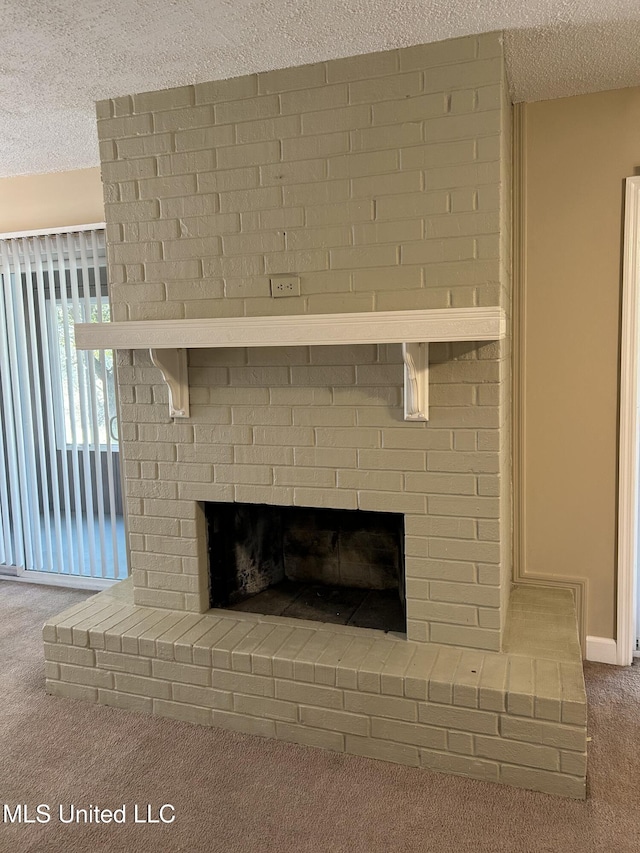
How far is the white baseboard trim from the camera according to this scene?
2.83 meters

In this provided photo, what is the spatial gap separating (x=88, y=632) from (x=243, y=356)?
1.26 meters

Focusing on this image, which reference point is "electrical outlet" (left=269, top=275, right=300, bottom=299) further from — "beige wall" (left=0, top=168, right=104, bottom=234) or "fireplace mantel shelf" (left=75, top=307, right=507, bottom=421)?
"beige wall" (left=0, top=168, right=104, bottom=234)

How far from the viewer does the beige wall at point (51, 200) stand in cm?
357

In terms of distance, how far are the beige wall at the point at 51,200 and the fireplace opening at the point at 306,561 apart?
74.7 inches

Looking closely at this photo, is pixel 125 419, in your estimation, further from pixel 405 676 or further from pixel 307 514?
pixel 405 676

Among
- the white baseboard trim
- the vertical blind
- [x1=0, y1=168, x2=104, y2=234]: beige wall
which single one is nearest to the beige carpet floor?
the white baseboard trim

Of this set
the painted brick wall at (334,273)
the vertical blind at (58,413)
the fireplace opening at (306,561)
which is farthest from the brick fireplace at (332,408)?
the vertical blind at (58,413)

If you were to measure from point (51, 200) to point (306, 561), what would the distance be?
8.08 ft

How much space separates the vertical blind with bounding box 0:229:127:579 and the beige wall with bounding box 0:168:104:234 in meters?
0.10

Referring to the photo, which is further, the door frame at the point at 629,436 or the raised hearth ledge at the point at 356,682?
the door frame at the point at 629,436

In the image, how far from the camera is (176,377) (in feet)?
8.42

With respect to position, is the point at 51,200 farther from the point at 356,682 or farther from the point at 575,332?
the point at 356,682

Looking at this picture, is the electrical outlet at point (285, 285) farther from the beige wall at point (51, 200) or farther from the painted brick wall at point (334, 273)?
the beige wall at point (51, 200)

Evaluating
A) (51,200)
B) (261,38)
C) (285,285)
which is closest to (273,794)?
(285,285)
